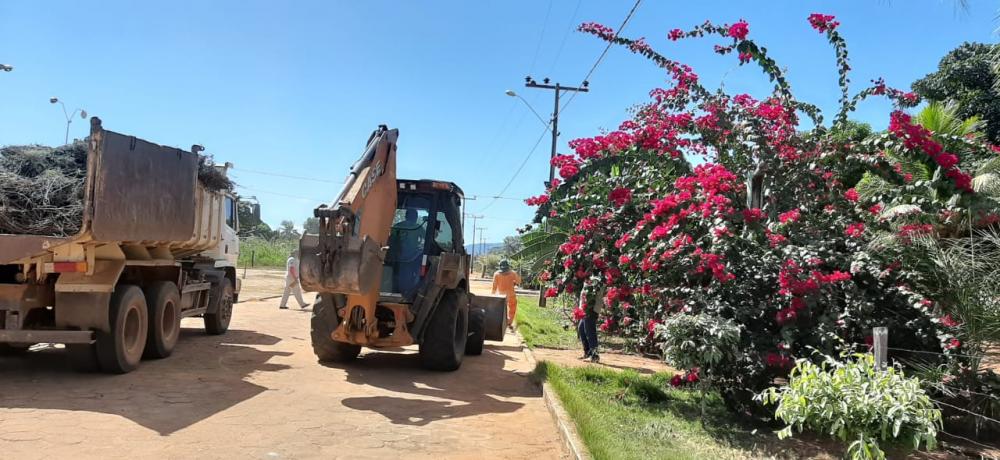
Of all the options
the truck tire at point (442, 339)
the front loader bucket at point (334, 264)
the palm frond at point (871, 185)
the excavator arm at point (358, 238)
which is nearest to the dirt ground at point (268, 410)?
the truck tire at point (442, 339)

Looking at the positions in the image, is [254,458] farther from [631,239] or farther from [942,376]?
[942,376]

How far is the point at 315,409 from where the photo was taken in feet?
22.2

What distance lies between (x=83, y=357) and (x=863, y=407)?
7818 millimetres

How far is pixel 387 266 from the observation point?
30.2 ft

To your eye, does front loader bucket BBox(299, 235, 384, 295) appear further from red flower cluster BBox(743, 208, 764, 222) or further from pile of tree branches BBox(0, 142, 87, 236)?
red flower cluster BBox(743, 208, 764, 222)

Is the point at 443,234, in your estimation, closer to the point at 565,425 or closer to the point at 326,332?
the point at 326,332

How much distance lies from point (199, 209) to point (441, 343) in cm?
435

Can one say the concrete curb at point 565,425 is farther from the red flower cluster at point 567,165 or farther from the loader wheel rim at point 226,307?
the loader wheel rim at point 226,307

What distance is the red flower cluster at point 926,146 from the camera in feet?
20.0

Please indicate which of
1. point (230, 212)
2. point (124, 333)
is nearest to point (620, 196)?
point (124, 333)

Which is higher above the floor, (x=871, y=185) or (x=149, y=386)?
(x=871, y=185)

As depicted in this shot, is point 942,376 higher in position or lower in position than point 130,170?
lower

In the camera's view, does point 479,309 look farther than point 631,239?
Yes

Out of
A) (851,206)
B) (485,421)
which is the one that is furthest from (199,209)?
(851,206)
